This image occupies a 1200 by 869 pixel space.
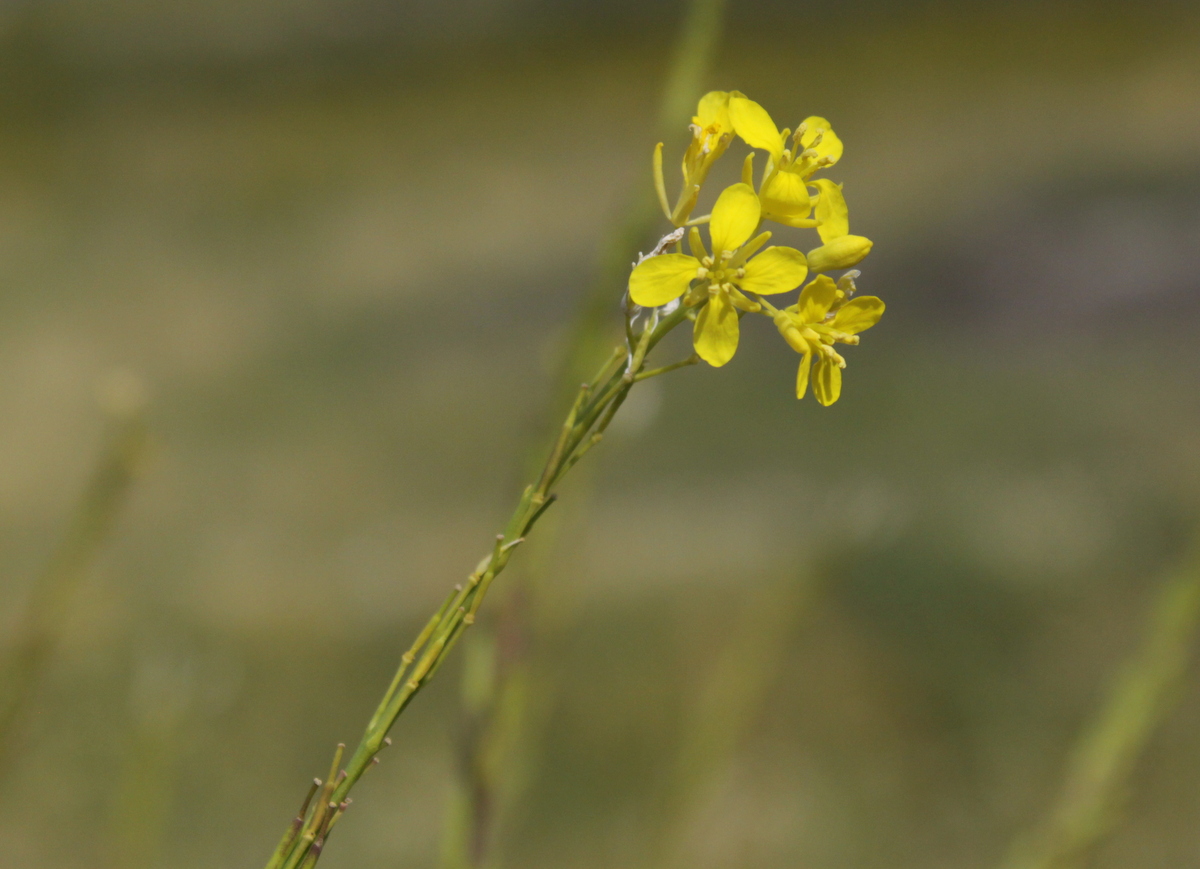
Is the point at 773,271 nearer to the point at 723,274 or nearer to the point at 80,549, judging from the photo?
the point at 723,274

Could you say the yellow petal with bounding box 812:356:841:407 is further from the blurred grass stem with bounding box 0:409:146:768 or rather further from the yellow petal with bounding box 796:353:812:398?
the blurred grass stem with bounding box 0:409:146:768

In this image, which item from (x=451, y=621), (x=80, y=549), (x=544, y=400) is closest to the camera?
(x=451, y=621)

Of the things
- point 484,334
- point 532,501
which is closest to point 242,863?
point 484,334

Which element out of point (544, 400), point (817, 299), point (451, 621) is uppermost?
point (544, 400)

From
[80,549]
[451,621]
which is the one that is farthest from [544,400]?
[451,621]

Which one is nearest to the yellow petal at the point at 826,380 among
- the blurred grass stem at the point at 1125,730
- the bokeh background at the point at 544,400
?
the blurred grass stem at the point at 1125,730

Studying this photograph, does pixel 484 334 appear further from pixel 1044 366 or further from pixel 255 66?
pixel 1044 366

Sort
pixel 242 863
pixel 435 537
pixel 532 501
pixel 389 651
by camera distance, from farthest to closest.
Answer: pixel 435 537
pixel 389 651
pixel 242 863
pixel 532 501
